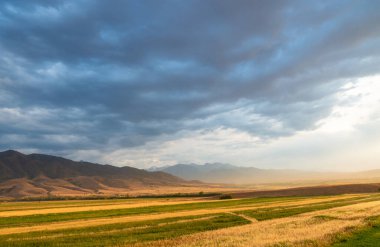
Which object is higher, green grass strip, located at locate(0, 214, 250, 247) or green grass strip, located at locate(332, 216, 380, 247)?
green grass strip, located at locate(332, 216, 380, 247)

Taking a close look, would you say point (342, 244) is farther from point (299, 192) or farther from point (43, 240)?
point (299, 192)

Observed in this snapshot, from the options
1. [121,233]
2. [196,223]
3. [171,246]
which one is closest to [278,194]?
[196,223]

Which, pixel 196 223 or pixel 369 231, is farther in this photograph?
pixel 196 223

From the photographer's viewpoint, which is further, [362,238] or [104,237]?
[104,237]

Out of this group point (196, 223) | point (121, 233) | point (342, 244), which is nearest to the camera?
point (342, 244)

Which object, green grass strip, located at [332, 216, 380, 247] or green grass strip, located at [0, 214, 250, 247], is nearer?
green grass strip, located at [332, 216, 380, 247]

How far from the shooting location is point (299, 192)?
130 meters

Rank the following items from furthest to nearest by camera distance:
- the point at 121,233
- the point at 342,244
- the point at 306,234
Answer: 1. the point at 121,233
2. the point at 306,234
3. the point at 342,244

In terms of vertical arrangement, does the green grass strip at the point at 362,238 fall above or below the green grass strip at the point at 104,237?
above

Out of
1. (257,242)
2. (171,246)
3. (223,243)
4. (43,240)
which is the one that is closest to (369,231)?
(257,242)

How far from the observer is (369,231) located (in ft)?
97.4

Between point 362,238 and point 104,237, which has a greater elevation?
point 362,238

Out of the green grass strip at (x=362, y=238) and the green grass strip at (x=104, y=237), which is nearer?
the green grass strip at (x=362, y=238)

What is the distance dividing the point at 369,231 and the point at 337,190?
105092 mm
